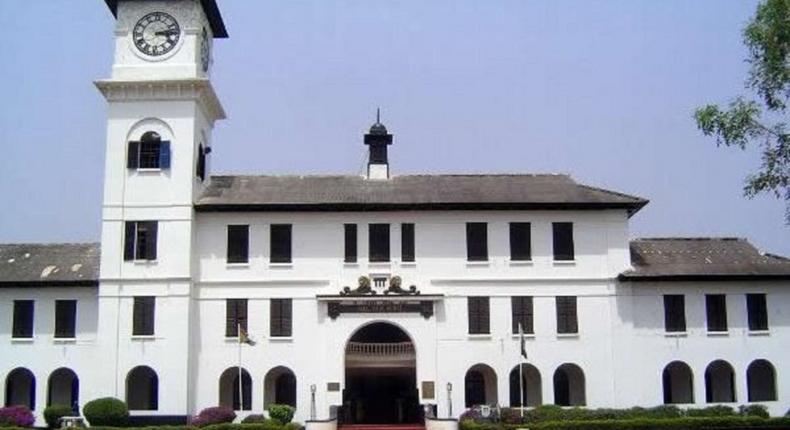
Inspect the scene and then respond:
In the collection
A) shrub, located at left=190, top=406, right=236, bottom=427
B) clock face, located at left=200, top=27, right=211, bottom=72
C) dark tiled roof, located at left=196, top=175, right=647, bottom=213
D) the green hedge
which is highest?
clock face, located at left=200, top=27, right=211, bottom=72

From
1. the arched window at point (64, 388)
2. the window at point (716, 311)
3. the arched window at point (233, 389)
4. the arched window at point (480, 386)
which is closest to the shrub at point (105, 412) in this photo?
the arched window at point (233, 389)

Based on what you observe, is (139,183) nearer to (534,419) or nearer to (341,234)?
(341,234)

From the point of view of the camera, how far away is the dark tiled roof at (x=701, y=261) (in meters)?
39.9

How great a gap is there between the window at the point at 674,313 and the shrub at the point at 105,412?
22578mm

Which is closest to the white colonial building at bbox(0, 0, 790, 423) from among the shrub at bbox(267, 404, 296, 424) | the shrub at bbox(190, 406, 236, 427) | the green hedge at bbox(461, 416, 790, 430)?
the shrub at bbox(190, 406, 236, 427)

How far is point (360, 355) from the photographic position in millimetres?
39469

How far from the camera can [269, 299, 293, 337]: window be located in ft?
130

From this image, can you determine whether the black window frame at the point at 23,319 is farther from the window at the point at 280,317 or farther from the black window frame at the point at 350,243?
the black window frame at the point at 350,243

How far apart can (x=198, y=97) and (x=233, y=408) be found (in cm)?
1336

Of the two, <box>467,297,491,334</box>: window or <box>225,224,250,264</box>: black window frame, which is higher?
<box>225,224,250,264</box>: black window frame

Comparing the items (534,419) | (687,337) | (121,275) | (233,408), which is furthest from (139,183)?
(687,337)

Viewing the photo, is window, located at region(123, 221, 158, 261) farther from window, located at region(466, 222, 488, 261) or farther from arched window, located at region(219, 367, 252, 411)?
window, located at region(466, 222, 488, 261)

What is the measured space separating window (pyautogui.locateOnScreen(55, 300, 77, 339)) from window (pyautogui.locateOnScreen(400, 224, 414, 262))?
14.4 metres

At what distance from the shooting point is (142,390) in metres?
40.7
